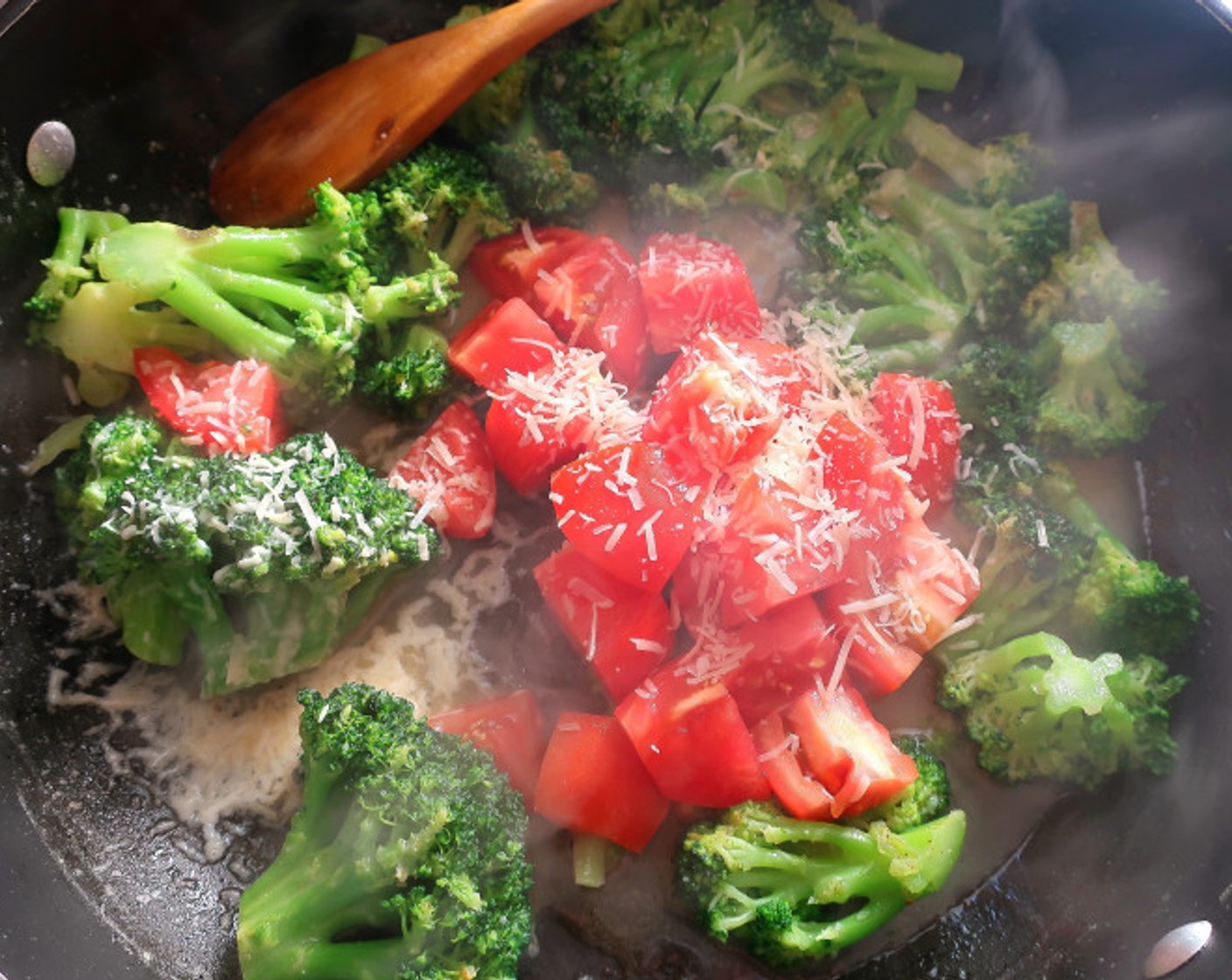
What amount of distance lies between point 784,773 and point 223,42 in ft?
8.18

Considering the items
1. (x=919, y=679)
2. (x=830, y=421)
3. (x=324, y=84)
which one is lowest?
(x=919, y=679)

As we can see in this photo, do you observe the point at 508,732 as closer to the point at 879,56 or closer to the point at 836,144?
the point at 836,144

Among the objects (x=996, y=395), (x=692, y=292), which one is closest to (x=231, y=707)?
(x=692, y=292)

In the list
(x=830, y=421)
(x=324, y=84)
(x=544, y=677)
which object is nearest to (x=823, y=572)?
(x=830, y=421)

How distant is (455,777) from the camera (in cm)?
228

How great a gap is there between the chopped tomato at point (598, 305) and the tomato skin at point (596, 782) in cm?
96

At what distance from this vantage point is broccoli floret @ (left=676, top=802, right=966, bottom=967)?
2.35 metres

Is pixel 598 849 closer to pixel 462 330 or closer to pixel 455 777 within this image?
pixel 455 777

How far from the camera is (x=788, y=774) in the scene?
2.43 metres

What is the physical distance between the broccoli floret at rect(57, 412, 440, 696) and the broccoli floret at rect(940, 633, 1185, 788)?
1.47 metres

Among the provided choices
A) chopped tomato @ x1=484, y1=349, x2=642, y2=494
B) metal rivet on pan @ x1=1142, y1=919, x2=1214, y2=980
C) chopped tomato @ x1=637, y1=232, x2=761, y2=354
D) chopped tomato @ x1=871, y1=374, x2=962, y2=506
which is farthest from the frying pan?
chopped tomato @ x1=484, y1=349, x2=642, y2=494

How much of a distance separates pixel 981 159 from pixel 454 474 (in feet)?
6.00

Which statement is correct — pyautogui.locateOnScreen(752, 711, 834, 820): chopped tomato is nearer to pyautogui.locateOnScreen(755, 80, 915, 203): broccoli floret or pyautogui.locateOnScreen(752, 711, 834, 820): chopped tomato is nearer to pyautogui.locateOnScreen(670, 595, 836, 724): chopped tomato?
pyautogui.locateOnScreen(670, 595, 836, 724): chopped tomato

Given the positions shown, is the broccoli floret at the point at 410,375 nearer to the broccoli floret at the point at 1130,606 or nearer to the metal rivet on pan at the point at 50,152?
the metal rivet on pan at the point at 50,152
